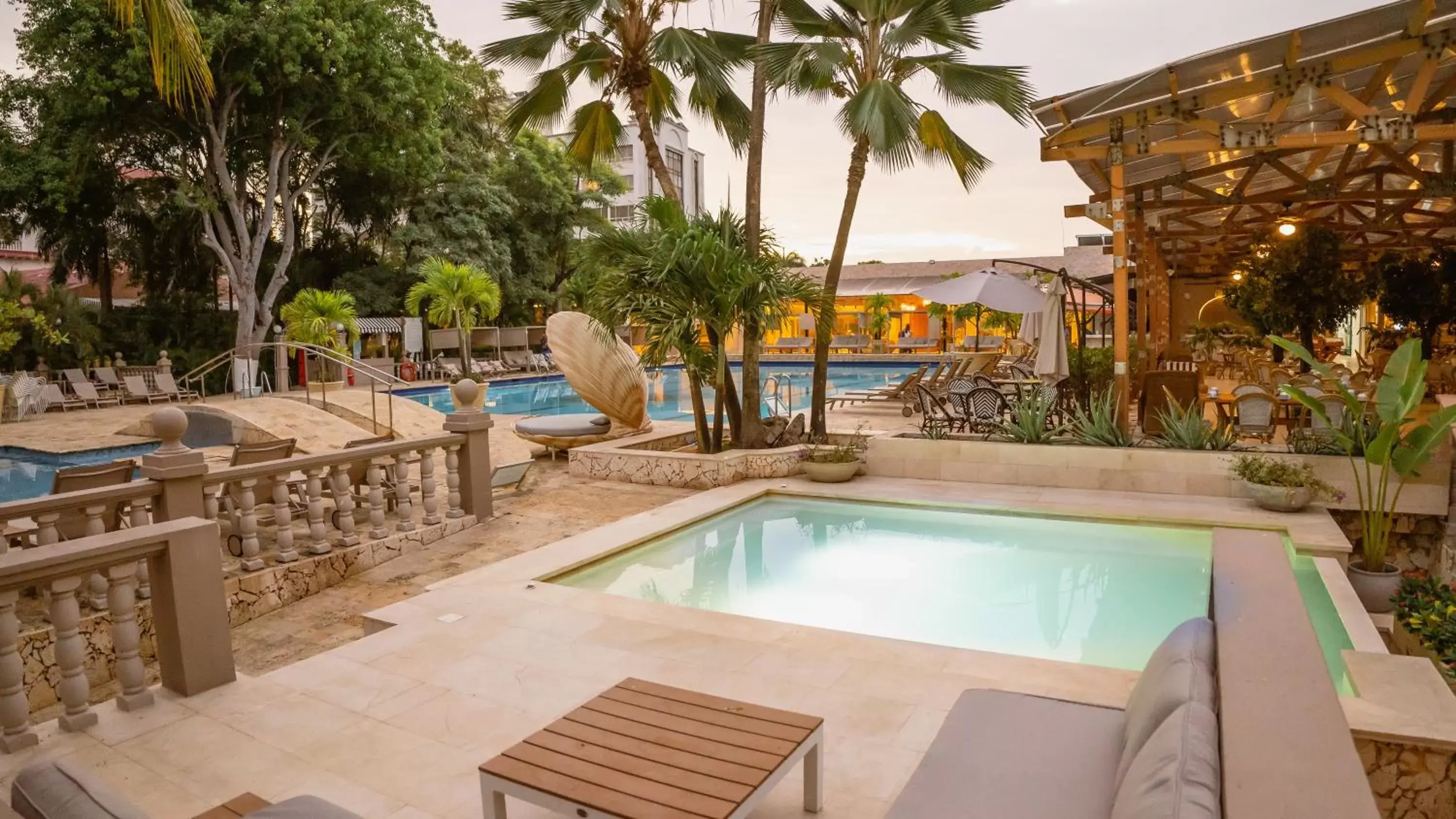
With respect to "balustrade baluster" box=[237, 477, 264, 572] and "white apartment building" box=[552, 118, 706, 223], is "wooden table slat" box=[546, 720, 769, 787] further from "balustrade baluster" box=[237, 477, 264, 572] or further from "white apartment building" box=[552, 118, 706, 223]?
"white apartment building" box=[552, 118, 706, 223]

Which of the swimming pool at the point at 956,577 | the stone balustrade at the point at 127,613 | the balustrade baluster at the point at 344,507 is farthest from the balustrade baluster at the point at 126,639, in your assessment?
the swimming pool at the point at 956,577

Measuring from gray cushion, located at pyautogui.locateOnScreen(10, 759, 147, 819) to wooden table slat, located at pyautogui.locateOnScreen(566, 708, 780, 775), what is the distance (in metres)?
1.39

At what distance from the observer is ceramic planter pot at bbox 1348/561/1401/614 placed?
5738 millimetres

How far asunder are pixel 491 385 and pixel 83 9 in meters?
13.0

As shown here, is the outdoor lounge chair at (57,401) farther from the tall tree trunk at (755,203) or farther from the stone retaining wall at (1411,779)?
the stone retaining wall at (1411,779)

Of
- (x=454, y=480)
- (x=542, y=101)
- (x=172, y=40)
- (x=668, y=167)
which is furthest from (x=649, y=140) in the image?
(x=668, y=167)

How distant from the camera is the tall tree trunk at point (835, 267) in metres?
10.7

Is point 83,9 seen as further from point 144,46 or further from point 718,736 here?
point 718,736

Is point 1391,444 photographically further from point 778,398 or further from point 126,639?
point 778,398

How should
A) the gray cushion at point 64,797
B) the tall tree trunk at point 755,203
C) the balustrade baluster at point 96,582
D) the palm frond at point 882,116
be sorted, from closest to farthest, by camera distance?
the gray cushion at point 64,797 → the balustrade baluster at point 96,582 → the palm frond at point 882,116 → the tall tree trunk at point 755,203

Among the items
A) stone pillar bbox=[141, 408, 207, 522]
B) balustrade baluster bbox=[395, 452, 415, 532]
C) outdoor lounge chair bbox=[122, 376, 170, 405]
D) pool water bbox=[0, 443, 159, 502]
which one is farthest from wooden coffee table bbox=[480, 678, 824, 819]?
outdoor lounge chair bbox=[122, 376, 170, 405]

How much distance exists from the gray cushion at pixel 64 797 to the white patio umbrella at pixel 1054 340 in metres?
10.2

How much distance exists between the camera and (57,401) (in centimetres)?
1825

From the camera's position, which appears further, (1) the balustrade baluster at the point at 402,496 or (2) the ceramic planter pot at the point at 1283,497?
(2) the ceramic planter pot at the point at 1283,497
